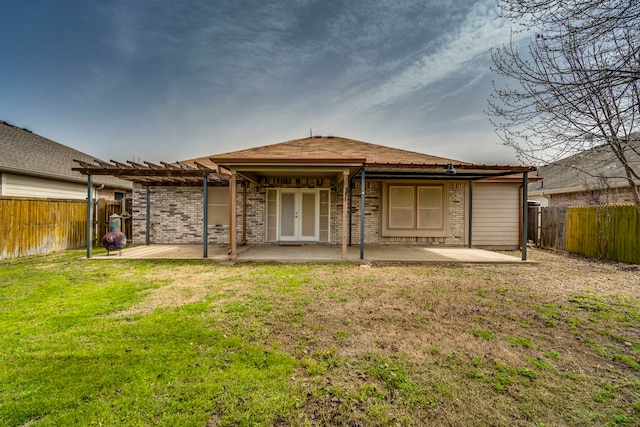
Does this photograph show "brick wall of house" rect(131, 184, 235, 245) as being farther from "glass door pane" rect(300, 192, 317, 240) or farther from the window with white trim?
"glass door pane" rect(300, 192, 317, 240)

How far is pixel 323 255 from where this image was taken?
28.4 feet

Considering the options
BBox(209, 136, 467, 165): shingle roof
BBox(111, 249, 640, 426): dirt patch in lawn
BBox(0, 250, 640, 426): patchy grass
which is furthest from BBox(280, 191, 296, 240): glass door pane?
BBox(0, 250, 640, 426): patchy grass

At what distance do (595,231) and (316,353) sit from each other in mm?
11030

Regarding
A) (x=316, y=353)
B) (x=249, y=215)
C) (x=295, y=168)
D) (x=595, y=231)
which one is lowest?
(x=316, y=353)

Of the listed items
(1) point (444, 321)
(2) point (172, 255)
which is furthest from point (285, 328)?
(2) point (172, 255)

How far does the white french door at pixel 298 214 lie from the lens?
11.2m

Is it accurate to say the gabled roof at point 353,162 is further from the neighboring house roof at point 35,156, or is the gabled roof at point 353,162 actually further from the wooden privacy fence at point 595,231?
the neighboring house roof at point 35,156

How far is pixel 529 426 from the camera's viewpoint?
196 centimetres

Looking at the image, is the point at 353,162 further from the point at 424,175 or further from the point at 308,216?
the point at 308,216

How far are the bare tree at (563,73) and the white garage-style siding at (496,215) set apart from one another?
5950 millimetres

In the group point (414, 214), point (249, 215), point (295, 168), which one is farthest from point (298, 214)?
point (414, 214)

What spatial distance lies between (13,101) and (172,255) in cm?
1244

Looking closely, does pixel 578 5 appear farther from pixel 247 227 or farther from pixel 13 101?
pixel 13 101

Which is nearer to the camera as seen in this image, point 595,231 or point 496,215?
point 595,231
